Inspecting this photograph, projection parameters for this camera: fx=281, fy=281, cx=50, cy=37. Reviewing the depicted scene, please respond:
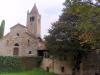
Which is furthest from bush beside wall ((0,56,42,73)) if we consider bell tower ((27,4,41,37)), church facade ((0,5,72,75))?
bell tower ((27,4,41,37))

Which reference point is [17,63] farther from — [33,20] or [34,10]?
[34,10]

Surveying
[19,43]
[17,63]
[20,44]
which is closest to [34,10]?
[19,43]

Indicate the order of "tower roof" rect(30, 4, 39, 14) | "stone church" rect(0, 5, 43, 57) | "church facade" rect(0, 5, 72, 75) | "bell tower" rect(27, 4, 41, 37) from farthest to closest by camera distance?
"bell tower" rect(27, 4, 41, 37) → "tower roof" rect(30, 4, 39, 14) → "stone church" rect(0, 5, 43, 57) → "church facade" rect(0, 5, 72, 75)

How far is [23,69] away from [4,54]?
Answer: 22.5 ft

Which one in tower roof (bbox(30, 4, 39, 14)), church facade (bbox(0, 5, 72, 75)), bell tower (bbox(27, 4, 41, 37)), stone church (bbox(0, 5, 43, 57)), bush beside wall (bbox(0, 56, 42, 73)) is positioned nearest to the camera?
bush beside wall (bbox(0, 56, 42, 73))

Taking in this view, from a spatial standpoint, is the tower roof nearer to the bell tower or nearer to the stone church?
the bell tower

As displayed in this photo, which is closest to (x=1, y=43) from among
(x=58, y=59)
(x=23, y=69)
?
(x=23, y=69)

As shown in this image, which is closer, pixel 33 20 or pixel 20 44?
pixel 20 44

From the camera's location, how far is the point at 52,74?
5200 centimetres

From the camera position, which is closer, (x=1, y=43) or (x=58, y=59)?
(x=58, y=59)

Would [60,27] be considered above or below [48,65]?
above

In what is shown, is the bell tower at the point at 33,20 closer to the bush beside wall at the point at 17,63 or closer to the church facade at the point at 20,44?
the church facade at the point at 20,44

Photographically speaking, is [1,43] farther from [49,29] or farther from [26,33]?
[49,29]

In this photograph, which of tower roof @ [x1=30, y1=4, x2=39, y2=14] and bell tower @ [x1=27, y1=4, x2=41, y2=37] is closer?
tower roof @ [x1=30, y1=4, x2=39, y2=14]
